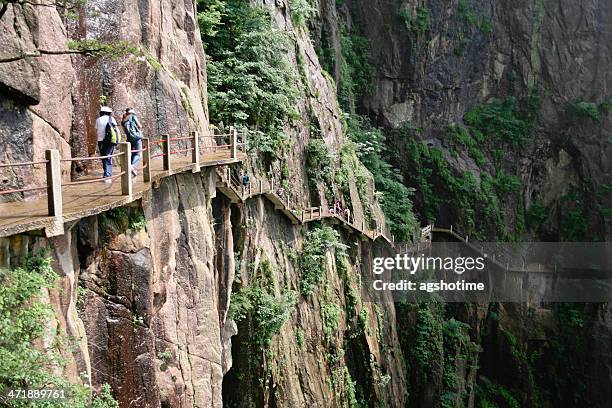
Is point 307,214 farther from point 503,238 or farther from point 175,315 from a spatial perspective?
point 503,238

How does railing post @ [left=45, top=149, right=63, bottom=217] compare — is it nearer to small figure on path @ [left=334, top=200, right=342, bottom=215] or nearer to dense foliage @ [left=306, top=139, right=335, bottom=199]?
dense foliage @ [left=306, top=139, right=335, bottom=199]

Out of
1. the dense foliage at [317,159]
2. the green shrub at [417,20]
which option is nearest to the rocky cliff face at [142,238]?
the dense foliage at [317,159]

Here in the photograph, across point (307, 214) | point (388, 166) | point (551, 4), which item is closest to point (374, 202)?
point (388, 166)

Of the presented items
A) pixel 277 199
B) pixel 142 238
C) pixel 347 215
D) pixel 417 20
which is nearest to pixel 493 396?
pixel 347 215

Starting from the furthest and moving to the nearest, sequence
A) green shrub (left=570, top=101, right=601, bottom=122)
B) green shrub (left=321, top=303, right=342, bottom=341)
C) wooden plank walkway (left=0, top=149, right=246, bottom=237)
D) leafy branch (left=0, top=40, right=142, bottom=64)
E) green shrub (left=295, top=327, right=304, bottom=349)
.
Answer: green shrub (left=570, top=101, right=601, bottom=122), green shrub (left=321, top=303, right=342, bottom=341), green shrub (left=295, top=327, right=304, bottom=349), leafy branch (left=0, top=40, right=142, bottom=64), wooden plank walkway (left=0, top=149, right=246, bottom=237)

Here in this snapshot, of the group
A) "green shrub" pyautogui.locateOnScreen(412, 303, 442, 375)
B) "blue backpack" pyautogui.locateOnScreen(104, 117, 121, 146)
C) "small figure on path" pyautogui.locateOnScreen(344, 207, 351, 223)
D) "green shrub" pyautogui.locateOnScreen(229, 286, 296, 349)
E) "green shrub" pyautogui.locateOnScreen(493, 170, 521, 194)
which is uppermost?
"blue backpack" pyautogui.locateOnScreen(104, 117, 121, 146)

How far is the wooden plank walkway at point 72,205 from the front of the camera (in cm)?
515

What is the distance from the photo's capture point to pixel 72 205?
607 cm

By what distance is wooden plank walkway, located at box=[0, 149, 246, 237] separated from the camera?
5.15 metres

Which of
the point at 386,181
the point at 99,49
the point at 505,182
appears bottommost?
the point at 505,182

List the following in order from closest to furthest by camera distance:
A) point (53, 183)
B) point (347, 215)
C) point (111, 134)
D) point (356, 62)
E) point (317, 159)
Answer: point (53, 183) < point (111, 134) < point (317, 159) < point (347, 215) < point (356, 62)

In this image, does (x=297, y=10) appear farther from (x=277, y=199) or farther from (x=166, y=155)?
(x=166, y=155)

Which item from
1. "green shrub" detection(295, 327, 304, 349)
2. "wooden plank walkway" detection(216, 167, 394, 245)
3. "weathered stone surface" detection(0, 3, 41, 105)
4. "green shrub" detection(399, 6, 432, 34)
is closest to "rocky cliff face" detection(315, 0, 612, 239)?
"green shrub" detection(399, 6, 432, 34)

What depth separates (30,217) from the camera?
17.5 feet
